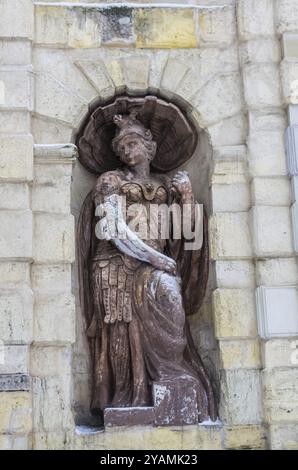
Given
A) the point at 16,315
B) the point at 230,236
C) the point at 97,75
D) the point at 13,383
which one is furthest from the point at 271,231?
the point at 13,383

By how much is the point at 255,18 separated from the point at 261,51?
0.35 meters

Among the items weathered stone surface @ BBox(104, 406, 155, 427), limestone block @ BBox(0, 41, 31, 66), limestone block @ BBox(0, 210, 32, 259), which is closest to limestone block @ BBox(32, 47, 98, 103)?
limestone block @ BBox(0, 41, 31, 66)

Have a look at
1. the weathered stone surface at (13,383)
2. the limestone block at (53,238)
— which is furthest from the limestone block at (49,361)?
the limestone block at (53,238)

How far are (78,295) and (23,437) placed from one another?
146cm

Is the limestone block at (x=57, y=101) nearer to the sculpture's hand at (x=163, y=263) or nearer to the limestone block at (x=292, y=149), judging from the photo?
the sculpture's hand at (x=163, y=263)

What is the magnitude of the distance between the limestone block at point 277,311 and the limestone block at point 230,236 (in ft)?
1.34

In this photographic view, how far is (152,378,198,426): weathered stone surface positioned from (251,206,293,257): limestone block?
1362mm

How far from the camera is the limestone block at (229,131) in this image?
7.44m

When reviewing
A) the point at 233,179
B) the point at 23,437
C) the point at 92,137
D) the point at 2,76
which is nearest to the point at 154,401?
the point at 23,437

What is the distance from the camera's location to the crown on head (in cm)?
770

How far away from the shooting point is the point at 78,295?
24.1 feet

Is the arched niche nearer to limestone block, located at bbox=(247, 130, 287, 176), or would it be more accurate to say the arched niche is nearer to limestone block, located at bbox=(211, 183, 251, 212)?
limestone block, located at bbox=(211, 183, 251, 212)

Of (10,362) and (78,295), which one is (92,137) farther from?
(10,362)

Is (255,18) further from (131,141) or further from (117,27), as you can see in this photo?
(131,141)
